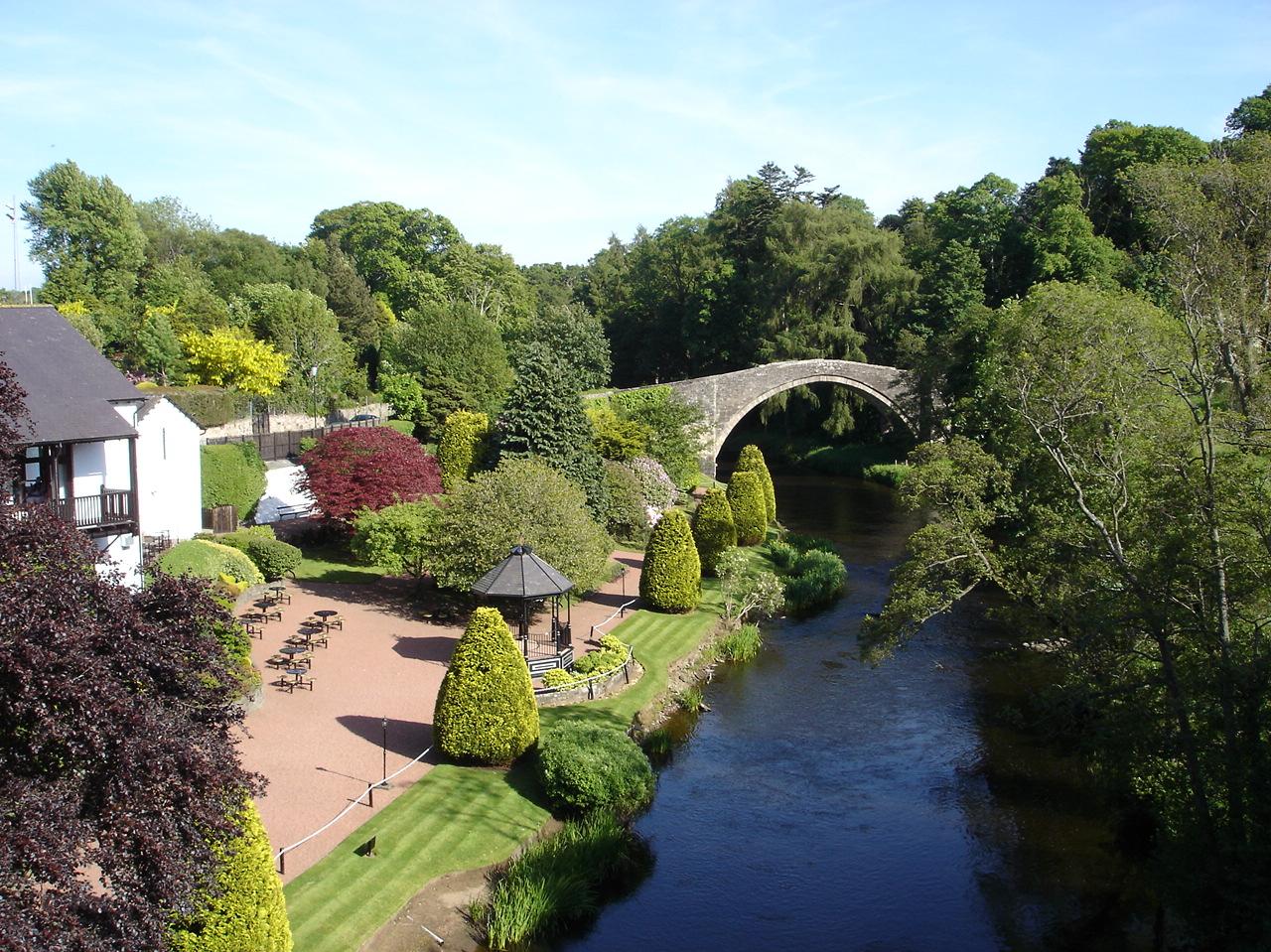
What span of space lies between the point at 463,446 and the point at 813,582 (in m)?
14.2

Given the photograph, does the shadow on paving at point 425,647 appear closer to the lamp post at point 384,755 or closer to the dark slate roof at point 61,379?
the lamp post at point 384,755

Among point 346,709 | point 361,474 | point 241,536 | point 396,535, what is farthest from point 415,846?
point 361,474

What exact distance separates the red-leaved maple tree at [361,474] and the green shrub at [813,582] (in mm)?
12224

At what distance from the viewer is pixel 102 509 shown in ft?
84.0

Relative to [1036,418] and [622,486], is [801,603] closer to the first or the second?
[622,486]

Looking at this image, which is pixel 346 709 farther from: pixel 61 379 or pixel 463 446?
pixel 463 446

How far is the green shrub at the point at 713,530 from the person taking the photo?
3484 centimetres

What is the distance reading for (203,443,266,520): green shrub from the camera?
35719 millimetres

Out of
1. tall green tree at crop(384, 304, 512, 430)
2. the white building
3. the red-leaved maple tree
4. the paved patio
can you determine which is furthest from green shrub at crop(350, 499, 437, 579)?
tall green tree at crop(384, 304, 512, 430)

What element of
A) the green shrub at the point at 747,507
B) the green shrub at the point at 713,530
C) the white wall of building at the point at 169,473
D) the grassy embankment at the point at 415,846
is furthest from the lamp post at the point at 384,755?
the green shrub at the point at 747,507

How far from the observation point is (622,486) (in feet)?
127

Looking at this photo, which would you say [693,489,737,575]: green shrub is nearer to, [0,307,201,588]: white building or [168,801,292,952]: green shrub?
[0,307,201,588]: white building

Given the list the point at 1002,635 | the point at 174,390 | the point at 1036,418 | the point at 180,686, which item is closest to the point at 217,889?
the point at 180,686

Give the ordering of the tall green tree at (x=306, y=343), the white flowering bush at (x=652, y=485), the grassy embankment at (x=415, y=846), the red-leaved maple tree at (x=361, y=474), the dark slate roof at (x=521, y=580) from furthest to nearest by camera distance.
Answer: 1. the tall green tree at (x=306, y=343)
2. the white flowering bush at (x=652, y=485)
3. the red-leaved maple tree at (x=361, y=474)
4. the dark slate roof at (x=521, y=580)
5. the grassy embankment at (x=415, y=846)
